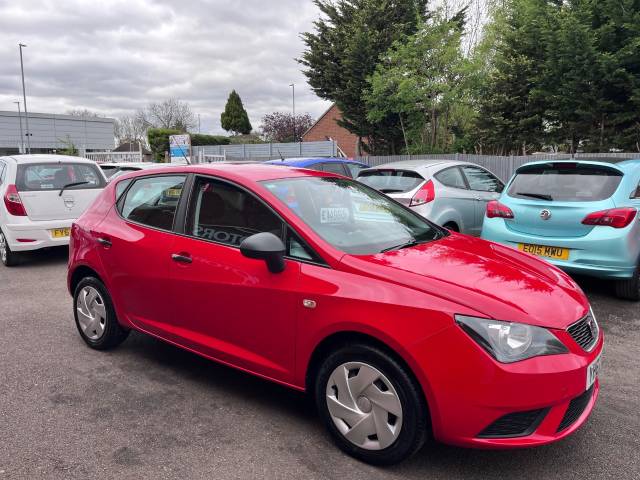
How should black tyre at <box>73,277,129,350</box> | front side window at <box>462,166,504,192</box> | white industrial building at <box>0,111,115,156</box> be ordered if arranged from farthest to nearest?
white industrial building at <box>0,111,115,156</box> < front side window at <box>462,166,504,192</box> < black tyre at <box>73,277,129,350</box>

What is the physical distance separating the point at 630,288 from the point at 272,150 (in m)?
24.1

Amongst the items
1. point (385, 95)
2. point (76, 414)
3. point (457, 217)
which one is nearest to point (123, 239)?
point (76, 414)

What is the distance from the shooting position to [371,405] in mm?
2561

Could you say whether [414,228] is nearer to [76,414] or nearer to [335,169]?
[76,414]

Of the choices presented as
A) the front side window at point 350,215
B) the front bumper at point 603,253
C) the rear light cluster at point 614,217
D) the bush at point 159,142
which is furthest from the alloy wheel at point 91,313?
the bush at point 159,142

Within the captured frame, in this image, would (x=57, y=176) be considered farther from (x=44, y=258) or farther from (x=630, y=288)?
(x=630, y=288)

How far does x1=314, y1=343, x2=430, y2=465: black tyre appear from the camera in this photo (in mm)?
2441

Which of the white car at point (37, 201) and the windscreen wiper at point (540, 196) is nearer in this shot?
the windscreen wiper at point (540, 196)

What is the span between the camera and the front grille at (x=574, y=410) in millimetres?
2424

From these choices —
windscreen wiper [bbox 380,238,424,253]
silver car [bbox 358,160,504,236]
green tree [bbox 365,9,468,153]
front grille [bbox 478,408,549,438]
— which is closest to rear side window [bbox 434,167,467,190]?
silver car [bbox 358,160,504,236]

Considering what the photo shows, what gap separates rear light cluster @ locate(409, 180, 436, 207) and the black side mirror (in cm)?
423

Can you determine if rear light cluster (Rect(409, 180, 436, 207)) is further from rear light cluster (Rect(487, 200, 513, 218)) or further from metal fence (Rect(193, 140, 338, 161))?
A: metal fence (Rect(193, 140, 338, 161))

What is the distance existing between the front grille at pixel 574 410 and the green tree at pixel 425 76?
47.3 ft

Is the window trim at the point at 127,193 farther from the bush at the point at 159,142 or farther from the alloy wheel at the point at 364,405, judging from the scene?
the bush at the point at 159,142
